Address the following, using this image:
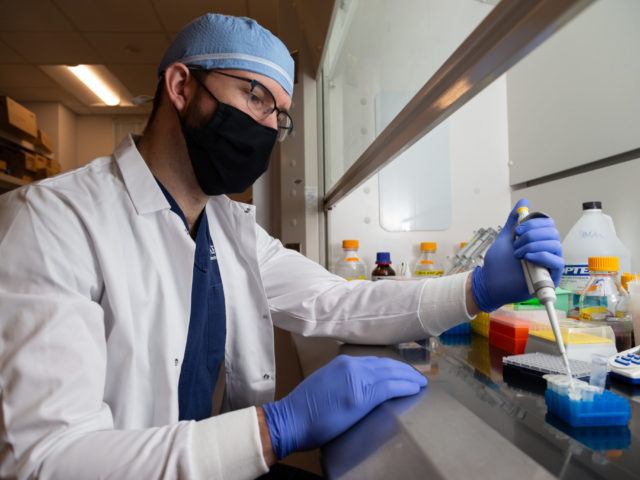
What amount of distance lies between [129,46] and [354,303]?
359 centimetres

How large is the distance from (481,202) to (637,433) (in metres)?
1.23

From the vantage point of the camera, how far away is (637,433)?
1.57ft

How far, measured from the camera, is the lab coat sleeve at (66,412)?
524 millimetres

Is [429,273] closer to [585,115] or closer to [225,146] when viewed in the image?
[585,115]

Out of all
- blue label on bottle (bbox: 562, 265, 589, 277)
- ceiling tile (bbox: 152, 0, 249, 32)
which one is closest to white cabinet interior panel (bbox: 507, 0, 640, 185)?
blue label on bottle (bbox: 562, 265, 589, 277)

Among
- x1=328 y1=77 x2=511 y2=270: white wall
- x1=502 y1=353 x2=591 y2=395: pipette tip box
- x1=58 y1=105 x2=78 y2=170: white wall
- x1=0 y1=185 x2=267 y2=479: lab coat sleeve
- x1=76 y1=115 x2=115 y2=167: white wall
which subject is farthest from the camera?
x1=76 y1=115 x2=115 y2=167: white wall

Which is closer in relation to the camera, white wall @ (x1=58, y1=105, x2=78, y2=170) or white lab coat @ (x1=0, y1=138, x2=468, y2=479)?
white lab coat @ (x1=0, y1=138, x2=468, y2=479)

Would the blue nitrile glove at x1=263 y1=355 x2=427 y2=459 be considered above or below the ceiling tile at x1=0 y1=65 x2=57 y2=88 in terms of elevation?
below

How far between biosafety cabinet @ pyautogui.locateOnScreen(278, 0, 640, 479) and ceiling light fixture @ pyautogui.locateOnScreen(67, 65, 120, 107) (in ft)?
11.2

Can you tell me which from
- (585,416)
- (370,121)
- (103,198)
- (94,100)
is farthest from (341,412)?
(94,100)

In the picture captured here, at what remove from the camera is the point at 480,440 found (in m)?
0.43

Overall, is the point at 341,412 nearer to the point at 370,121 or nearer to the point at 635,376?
the point at 635,376

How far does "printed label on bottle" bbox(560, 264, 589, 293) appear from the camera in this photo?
3.24 feet

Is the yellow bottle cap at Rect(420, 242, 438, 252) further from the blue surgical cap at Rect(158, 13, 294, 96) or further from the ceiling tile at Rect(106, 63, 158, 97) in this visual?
the ceiling tile at Rect(106, 63, 158, 97)
